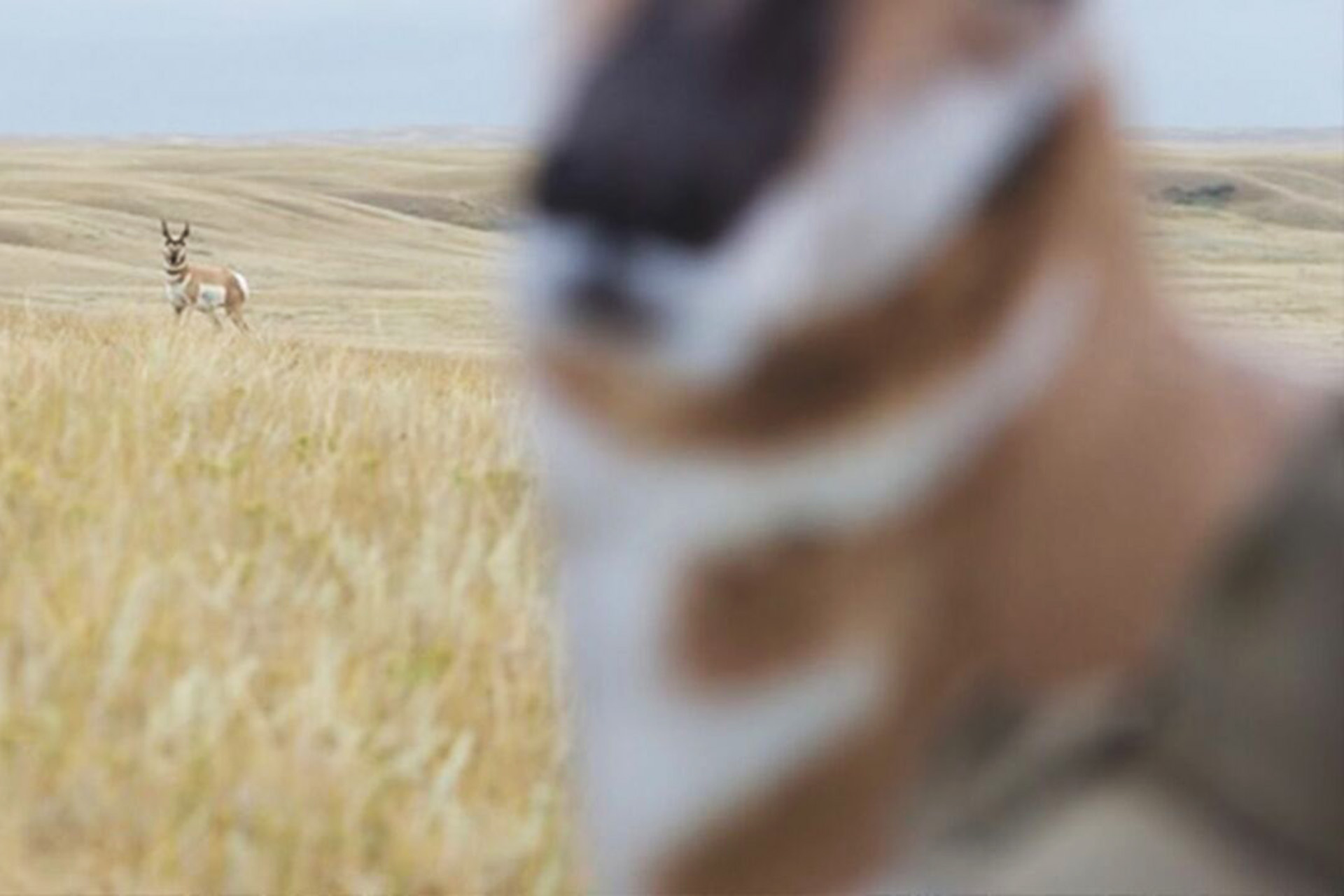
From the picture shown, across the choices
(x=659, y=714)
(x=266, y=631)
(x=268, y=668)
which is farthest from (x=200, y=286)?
(x=659, y=714)

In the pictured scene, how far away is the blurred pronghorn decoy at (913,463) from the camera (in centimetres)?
142

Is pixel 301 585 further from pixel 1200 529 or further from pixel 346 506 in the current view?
pixel 1200 529

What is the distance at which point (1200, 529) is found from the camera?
150cm

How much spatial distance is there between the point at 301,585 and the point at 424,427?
5.94 feet

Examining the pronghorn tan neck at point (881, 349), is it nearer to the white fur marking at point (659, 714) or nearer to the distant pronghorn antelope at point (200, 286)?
the white fur marking at point (659, 714)

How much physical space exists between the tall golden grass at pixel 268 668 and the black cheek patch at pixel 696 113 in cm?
191

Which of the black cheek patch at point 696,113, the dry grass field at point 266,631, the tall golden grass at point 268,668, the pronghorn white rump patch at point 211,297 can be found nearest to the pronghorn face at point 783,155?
the black cheek patch at point 696,113

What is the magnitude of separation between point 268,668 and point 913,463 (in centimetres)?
245

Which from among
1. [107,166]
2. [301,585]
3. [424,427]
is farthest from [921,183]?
[107,166]

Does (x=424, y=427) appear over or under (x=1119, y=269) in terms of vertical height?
under

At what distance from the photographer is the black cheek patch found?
4.68ft

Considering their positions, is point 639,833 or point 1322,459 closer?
point 1322,459

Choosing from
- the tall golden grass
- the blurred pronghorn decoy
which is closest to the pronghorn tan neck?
the blurred pronghorn decoy

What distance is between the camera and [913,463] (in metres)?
1.43
